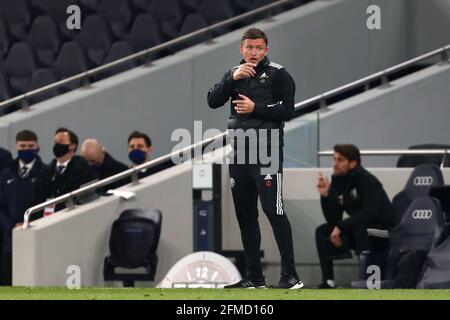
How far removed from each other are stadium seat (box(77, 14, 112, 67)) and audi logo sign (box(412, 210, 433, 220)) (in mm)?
5402

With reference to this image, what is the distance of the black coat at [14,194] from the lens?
1266cm

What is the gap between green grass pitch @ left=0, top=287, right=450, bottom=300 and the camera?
26.0 ft

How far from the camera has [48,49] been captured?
15625 millimetres

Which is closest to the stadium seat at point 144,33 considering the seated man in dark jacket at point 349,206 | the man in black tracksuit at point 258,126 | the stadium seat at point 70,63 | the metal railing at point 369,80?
the stadium seat at point 70,63

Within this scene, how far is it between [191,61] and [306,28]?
55.0 inches

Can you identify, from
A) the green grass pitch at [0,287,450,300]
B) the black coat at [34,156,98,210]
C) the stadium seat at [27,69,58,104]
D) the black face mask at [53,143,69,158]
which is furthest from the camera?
the stadium seat at [27,69,58,104]

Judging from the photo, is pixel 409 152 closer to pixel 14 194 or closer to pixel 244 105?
pixel 14 194

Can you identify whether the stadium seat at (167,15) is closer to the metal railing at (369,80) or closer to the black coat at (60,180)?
the metal railing at (369,80)

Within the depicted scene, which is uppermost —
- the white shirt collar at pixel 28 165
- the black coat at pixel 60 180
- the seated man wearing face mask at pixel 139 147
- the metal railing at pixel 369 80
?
the metal railing at pixel 369 80

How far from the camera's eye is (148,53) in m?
15.5

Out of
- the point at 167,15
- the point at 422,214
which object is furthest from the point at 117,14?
the point at 422,214

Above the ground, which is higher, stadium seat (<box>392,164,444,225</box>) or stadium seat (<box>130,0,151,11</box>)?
stadium seat (<box>130,0,151,11</box>)

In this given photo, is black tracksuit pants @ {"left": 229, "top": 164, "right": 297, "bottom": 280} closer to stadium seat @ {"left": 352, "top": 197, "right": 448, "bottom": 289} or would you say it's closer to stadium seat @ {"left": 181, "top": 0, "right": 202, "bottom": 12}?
stadium seat @ {"left": 352, "top": 197, "right": 448, "bottom": 289}

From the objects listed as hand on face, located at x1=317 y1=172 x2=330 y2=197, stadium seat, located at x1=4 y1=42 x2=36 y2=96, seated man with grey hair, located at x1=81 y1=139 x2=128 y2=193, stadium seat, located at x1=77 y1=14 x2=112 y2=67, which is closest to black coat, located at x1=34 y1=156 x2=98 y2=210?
seated man with grey hair, located at x1=81 y1=139 x2=128 y2=193
